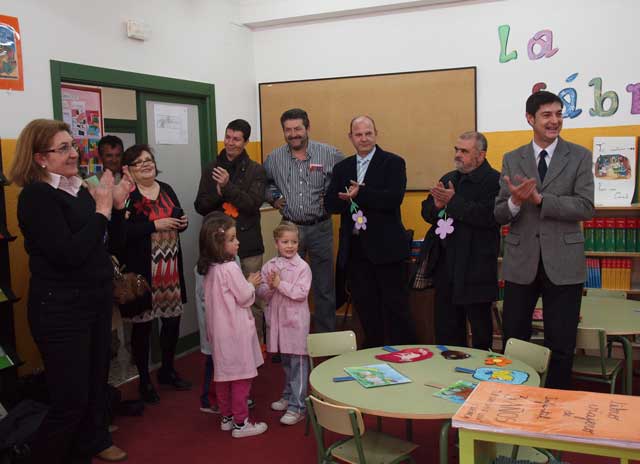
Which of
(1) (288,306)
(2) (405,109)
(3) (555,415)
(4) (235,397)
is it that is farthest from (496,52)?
(3) (555,415)

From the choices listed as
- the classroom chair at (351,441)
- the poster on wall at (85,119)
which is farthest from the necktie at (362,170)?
the classroom chair at (351,441)

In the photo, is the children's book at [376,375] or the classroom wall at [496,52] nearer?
the children's book at [376,375]

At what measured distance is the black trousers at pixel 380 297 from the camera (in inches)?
173

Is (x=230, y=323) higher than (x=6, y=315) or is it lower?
lower

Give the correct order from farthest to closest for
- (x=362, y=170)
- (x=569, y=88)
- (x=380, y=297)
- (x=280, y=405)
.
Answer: (x=569, y=88) < (x=380, y=297) < (x=362, y=170) < (x=280, y=405)

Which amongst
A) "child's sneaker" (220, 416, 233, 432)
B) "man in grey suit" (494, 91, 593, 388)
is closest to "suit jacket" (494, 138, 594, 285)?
"man in grey suit" (494, 91, 593, 388)

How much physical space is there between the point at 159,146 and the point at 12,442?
2.79 meters

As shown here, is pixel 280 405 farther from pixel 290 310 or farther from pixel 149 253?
pixel 149 253

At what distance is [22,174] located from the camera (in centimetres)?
285

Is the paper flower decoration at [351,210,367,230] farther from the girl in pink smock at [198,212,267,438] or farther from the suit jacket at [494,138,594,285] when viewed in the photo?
the suit jacket at [494,138,594,285]

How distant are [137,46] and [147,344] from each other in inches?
85.7

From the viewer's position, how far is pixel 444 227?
3850 mm

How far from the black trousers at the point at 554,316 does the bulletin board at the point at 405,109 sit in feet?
7.35

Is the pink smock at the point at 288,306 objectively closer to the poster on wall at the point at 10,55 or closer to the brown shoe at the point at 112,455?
the brown shoe at the point at 112,455
